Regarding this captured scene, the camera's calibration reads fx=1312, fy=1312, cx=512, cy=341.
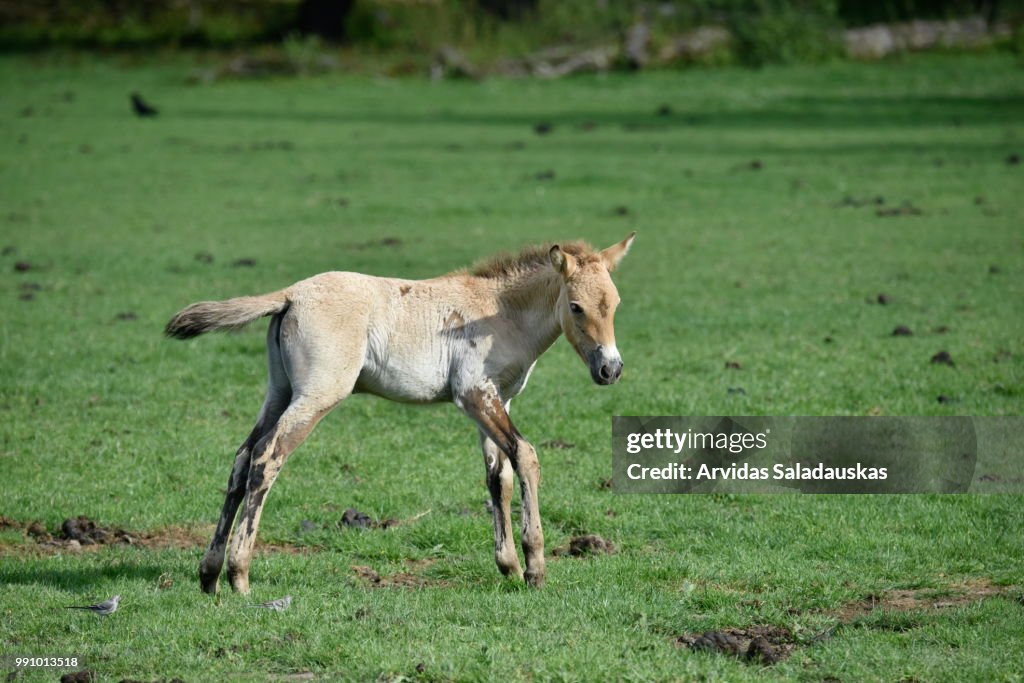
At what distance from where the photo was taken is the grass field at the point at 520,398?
684cm

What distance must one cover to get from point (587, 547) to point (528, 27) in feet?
124

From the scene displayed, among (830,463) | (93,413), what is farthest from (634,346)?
(93,413)

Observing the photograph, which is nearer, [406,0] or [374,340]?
[374,340]

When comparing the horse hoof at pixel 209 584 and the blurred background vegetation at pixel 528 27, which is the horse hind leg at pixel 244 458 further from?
the blurred background vegetation at pixel 528 27

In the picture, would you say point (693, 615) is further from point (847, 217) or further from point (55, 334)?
point (847, 217)

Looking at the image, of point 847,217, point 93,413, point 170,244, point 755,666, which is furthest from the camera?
point 847,217

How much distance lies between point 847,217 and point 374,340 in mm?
14648

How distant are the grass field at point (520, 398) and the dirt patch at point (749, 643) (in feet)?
0.30

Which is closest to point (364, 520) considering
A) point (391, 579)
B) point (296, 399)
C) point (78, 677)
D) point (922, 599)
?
point (391, 579)

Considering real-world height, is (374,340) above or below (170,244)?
above

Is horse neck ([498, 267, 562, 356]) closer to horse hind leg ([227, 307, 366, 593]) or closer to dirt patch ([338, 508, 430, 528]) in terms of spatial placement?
horse hind leg ([227, 307, 366, 593])

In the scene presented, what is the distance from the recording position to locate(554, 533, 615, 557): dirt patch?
8.45 metres

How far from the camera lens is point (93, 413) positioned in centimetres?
1130

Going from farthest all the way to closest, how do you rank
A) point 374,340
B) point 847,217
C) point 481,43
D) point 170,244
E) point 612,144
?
1. point 481,43
2. point 612,144
3. point 847,217
4. point 170,244
5. point 374,340
